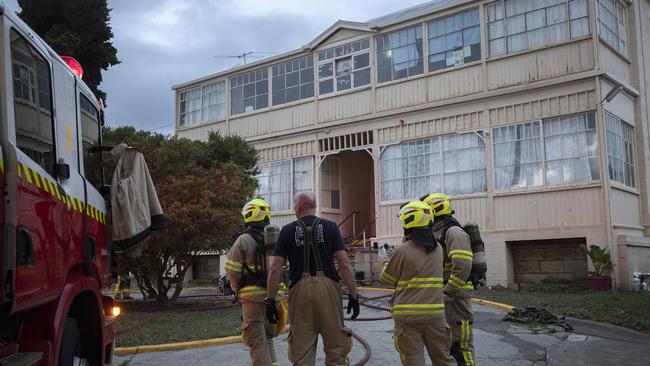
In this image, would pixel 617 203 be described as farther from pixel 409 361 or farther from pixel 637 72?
pixel 409 361

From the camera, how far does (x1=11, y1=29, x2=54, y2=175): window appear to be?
3.54 m

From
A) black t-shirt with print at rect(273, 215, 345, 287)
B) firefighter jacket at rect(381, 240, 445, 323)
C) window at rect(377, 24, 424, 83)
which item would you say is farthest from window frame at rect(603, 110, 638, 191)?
black t-shirt with print at rect(273, 215, 345, 287)

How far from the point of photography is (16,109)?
3477 millimetres

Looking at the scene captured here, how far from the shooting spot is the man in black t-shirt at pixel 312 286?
15.7ft

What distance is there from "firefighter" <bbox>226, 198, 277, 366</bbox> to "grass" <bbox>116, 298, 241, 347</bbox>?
3256mm

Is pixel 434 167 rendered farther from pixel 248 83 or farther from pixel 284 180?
pixel 248 83

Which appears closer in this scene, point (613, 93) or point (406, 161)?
point (613, 93)

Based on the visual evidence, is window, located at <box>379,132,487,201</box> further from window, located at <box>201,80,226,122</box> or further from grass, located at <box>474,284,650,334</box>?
window, located at <box>201,80,226,122</box>

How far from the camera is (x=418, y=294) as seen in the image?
5.00 m

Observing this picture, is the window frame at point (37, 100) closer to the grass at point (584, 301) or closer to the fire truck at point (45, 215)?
the fire truck at point (45, 215)

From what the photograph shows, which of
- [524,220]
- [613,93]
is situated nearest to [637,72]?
[613,93]

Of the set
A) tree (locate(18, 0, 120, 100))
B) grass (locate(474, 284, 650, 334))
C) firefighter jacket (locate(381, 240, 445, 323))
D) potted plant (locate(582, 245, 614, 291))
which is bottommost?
grass (locate(474, 284, 650, 334))

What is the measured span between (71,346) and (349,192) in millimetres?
18265

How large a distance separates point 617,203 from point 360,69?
360 inches
